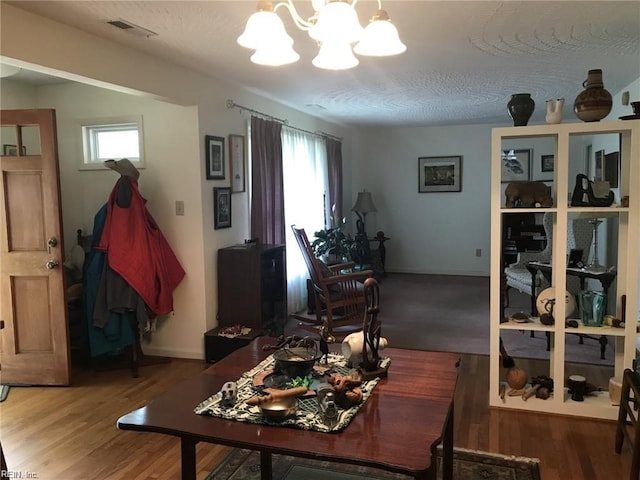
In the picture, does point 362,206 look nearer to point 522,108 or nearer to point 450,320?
point 450,320

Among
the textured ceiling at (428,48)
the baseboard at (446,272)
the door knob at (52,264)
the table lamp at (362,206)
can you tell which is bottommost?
the baseboard at (446,272)

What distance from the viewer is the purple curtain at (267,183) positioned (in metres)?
4.54

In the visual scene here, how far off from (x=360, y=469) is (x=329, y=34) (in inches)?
75.6

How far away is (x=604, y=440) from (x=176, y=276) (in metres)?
2.99

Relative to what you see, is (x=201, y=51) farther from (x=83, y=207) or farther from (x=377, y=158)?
(x=377, y=158)

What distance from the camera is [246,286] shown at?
403 cm

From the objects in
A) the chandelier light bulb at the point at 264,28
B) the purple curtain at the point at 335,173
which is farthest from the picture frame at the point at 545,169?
the chandelier light bulb at the point at 264,28

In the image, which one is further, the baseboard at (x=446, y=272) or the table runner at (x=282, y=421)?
the baseboard at (x=446, y=272)

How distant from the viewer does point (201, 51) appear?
323 centimetres

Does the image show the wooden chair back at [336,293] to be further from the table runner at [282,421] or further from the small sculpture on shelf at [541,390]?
the table runner at [282,421]

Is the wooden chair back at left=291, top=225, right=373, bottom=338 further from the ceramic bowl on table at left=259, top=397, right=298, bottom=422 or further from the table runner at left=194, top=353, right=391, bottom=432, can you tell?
the ceramic bowl on table at left=259, top=397, right=298, bottom=422

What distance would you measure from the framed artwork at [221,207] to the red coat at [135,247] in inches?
19.5

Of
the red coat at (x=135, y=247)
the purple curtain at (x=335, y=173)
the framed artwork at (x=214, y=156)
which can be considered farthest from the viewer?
the purple curtain at (x=335, y=173)

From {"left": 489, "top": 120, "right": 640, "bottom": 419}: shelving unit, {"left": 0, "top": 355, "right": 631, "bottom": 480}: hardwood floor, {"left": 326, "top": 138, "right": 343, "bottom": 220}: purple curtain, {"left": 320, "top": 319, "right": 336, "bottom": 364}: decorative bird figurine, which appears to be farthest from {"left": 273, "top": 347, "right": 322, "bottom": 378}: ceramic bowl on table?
{"left": 326, "top": 138, "right": 343, "bottom": 220}: purple curtain
